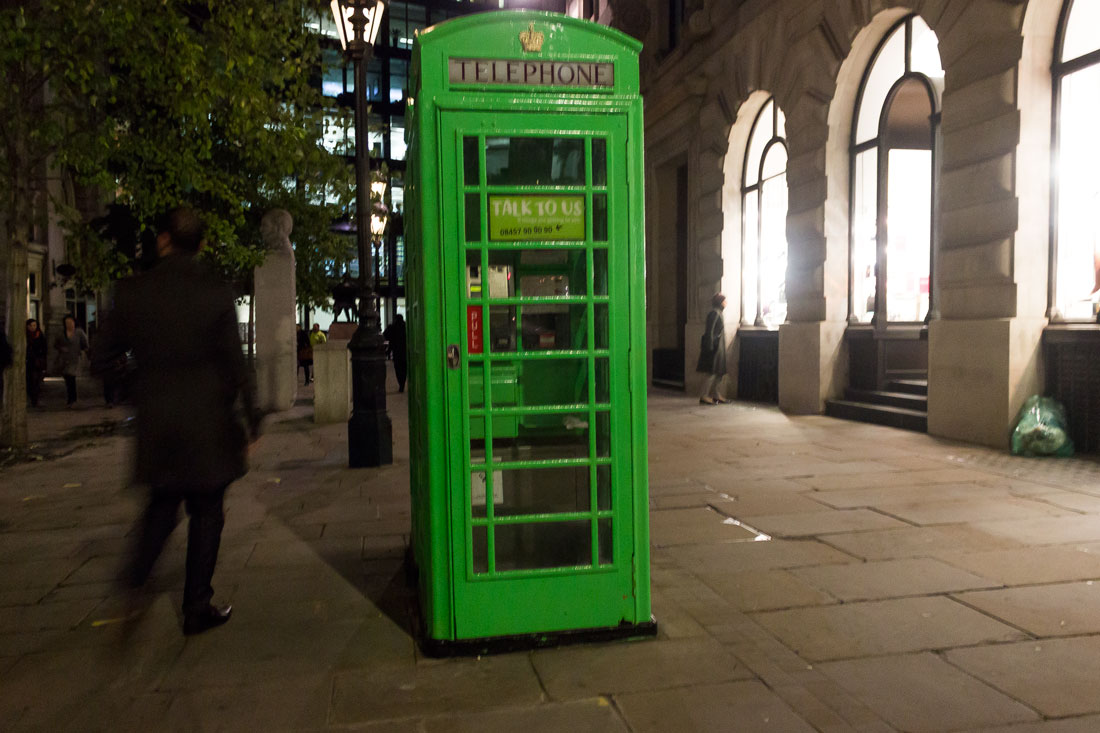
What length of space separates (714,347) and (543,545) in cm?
1101

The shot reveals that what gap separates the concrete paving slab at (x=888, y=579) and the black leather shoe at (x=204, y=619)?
122 inches

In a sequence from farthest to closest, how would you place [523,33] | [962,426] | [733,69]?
[733,69] → [962,426] → [523,33]

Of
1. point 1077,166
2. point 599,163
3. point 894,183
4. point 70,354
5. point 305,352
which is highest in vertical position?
point 894,183

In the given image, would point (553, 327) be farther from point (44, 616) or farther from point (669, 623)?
point (44, 616)

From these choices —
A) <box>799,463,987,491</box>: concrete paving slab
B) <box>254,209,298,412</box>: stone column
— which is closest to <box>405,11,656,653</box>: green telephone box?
<box>799,463,987,491</box>: concrete paving slab

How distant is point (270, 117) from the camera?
1218cm

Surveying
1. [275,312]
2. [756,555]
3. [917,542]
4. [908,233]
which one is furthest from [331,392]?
[917,542]

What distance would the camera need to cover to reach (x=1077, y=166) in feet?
28.6

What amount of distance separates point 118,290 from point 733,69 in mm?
13594

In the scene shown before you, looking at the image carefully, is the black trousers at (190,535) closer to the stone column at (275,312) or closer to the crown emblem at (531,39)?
the crown emblem at (531,39)

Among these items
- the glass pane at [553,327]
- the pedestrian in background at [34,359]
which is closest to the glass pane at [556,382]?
the glass pane at [553,327]

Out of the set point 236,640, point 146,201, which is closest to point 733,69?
point 146,201

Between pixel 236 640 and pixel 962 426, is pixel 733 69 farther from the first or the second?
pixel 236 640

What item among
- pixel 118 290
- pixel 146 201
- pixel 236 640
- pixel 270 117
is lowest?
pixel 236 640
